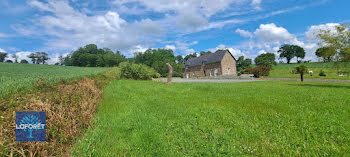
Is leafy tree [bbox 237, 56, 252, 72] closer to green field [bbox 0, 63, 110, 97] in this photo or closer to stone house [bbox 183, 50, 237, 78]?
stone house [bbox 183, 50, 237, 78]

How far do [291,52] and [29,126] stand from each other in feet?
379

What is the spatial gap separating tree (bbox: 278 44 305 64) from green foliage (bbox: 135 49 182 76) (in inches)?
2789

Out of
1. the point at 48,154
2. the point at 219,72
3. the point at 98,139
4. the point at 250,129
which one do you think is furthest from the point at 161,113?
the point at 219,72

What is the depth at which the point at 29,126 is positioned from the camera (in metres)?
2.31

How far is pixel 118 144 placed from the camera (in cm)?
355

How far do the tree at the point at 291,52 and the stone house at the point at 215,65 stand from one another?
67.4 m

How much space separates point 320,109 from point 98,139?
27.6 feet

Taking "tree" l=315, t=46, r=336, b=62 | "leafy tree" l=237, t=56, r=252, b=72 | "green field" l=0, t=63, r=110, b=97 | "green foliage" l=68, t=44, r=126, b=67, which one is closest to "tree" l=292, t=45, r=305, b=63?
"leafy tree" l=237, t=56, r=252, b=72

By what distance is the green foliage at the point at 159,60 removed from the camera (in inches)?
2377

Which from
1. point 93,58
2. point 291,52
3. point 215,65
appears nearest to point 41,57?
point 93,58

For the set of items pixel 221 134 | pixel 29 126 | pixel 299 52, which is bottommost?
pixel 221 134

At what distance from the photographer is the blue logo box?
7.36 ft

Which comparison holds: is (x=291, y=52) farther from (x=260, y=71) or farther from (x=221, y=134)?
(x=221, y=134)

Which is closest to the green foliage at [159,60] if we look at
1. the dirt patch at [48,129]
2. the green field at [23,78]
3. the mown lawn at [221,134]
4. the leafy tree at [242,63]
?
the leafy tree at [242,63]
